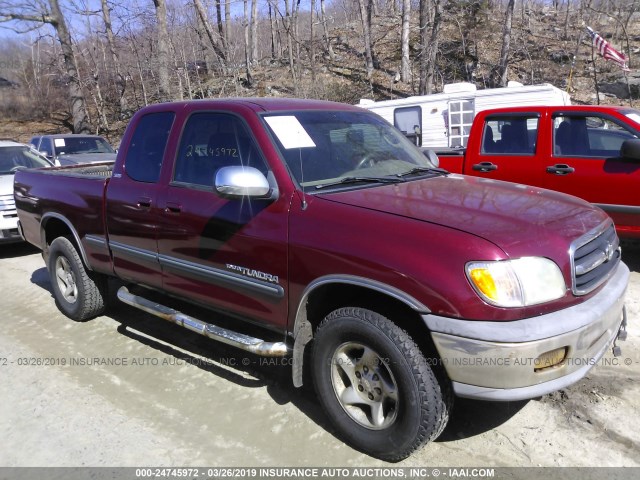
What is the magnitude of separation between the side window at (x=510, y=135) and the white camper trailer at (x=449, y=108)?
14.8 ft

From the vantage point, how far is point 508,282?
2.43 m

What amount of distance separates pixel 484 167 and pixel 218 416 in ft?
15.7

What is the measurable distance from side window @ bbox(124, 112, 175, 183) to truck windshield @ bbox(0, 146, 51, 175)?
605cm

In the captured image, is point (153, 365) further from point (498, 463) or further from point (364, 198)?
point (498, 463)

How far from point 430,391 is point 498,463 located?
2.25 feet

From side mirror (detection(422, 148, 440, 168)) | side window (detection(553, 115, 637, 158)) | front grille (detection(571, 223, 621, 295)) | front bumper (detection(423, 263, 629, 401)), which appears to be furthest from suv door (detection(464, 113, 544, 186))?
front bumper (detection(423, 263, 629, 401))

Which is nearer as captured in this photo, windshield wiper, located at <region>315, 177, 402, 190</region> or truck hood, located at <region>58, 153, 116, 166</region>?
windshield wiper, located at <region>315, 177, 402, 190</region>

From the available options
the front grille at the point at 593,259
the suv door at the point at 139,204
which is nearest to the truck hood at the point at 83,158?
the suv door at the point at 139,204

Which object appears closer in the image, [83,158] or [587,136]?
[587,136]

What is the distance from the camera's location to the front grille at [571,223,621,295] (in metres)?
2.66

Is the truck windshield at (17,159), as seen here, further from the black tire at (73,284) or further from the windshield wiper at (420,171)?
the windshield wiper at (420,171)

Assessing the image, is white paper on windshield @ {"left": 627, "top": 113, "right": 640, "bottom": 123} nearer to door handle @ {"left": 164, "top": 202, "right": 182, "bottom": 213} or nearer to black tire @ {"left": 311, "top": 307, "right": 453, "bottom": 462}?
black tire @ {"left": 311, "top": 307, "right": 453, "bottom": 462}

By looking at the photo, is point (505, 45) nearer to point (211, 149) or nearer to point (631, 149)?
point (631, 149)

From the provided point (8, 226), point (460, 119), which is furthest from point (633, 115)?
point (8, 226)
